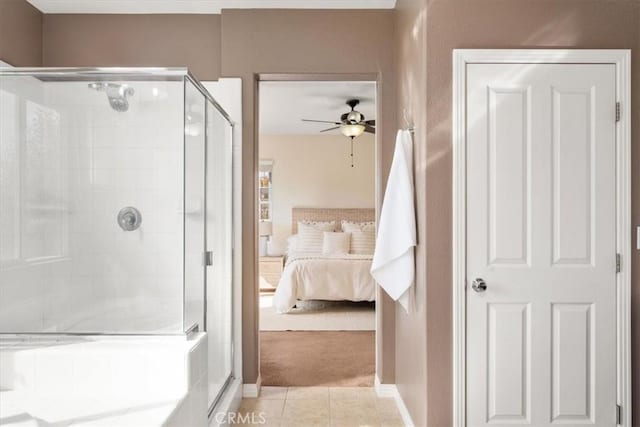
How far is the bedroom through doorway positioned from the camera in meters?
4.03

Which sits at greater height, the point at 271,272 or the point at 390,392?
the point at 271,272

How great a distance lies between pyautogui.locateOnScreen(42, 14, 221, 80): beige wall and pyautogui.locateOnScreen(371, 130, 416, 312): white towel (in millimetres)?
1602

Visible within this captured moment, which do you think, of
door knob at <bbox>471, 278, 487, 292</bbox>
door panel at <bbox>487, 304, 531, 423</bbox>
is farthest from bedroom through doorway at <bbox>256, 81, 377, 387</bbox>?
door knob at <bbox>471, 278, 487, 292</bbox>

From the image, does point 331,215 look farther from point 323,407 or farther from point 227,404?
point 227,404

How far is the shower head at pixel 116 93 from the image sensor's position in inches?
104

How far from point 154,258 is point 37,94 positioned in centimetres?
112

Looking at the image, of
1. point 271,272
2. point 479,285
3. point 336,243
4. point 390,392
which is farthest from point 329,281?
point 479,285

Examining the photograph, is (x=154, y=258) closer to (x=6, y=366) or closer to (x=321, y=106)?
(x=6, y=366)

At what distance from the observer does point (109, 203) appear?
2758 mm

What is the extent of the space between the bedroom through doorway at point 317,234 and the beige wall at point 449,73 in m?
1.34

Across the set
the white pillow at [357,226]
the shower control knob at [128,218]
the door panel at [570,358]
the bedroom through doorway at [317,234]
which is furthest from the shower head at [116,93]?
the white pillow at [357,226]

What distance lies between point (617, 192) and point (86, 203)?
2.90 meters

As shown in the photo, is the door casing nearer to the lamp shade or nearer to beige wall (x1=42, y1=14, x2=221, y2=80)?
beige wall (x1=42, y1=14, x2=221, y2=80)

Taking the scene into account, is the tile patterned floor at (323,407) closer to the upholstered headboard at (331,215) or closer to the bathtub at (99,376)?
the bathtub at (99,376)
